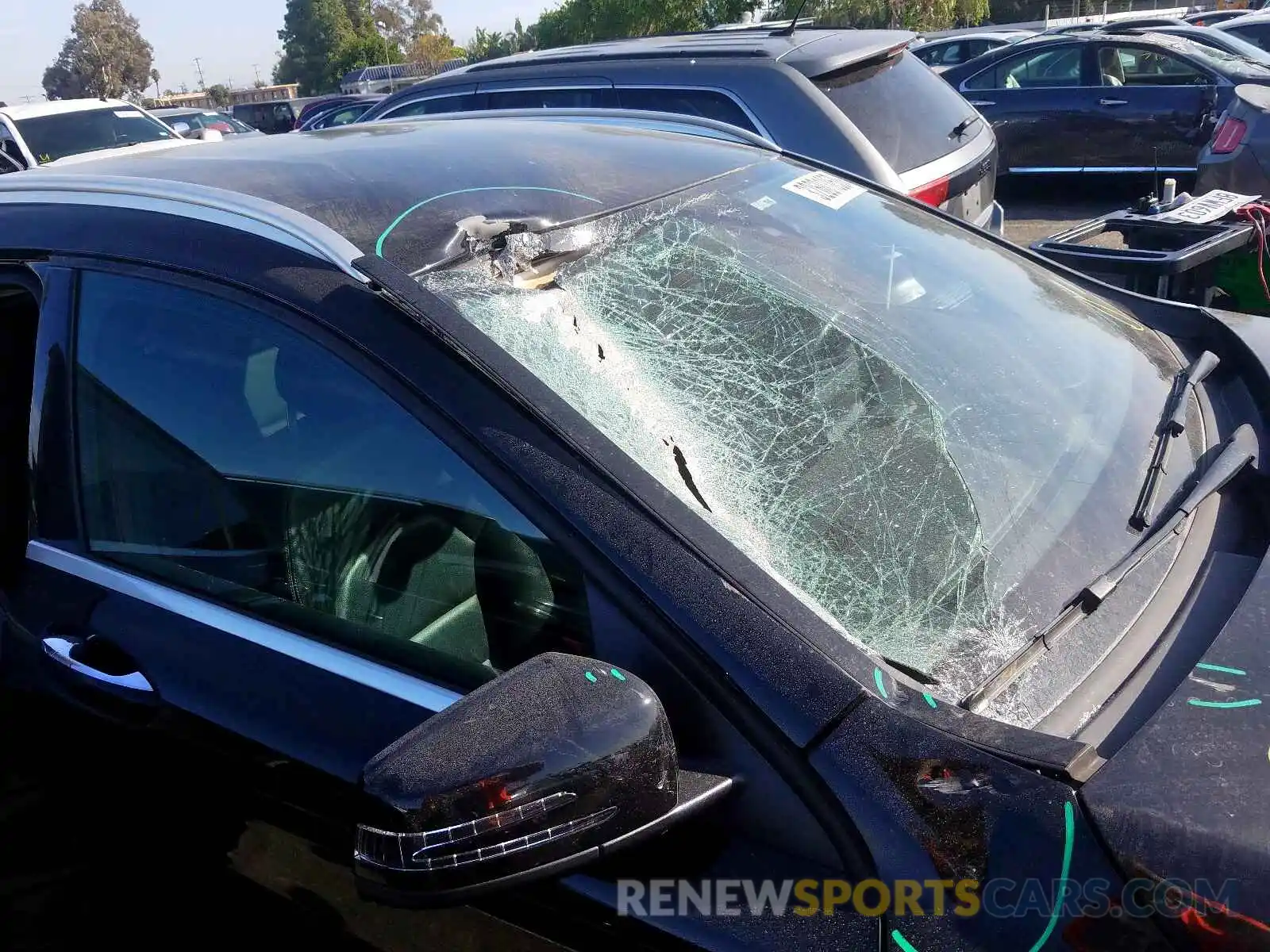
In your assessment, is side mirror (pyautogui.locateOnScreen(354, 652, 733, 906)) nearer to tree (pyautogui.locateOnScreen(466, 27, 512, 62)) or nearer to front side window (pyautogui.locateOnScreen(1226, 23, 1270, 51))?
front side window (pyautogui.locateOnScreen(1226, 23, 1270, 51))

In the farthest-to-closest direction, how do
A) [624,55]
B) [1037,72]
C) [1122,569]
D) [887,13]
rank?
[887,13]
[1037,72]
[624,55]
[1122,569]

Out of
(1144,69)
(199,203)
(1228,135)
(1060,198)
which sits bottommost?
(1060,198)

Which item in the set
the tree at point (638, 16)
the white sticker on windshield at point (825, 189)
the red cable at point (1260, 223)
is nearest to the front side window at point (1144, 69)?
the red cable at point (1260, 223)

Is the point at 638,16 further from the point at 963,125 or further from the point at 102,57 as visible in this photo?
the point at 102,57

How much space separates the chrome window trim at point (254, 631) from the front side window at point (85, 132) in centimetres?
1047

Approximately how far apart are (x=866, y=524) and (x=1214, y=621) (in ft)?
1.62

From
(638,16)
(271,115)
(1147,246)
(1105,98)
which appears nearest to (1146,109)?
(1105,98)

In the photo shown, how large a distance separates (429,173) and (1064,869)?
1545 mm

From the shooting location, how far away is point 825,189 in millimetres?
2553

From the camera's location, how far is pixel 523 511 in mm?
1426

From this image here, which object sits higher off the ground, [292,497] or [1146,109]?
[292,497]

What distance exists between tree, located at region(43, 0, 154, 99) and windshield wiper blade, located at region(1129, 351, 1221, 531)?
225 ft

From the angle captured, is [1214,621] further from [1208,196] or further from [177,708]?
[1208,196]

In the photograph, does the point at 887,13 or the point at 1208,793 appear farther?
the point at 887,13
